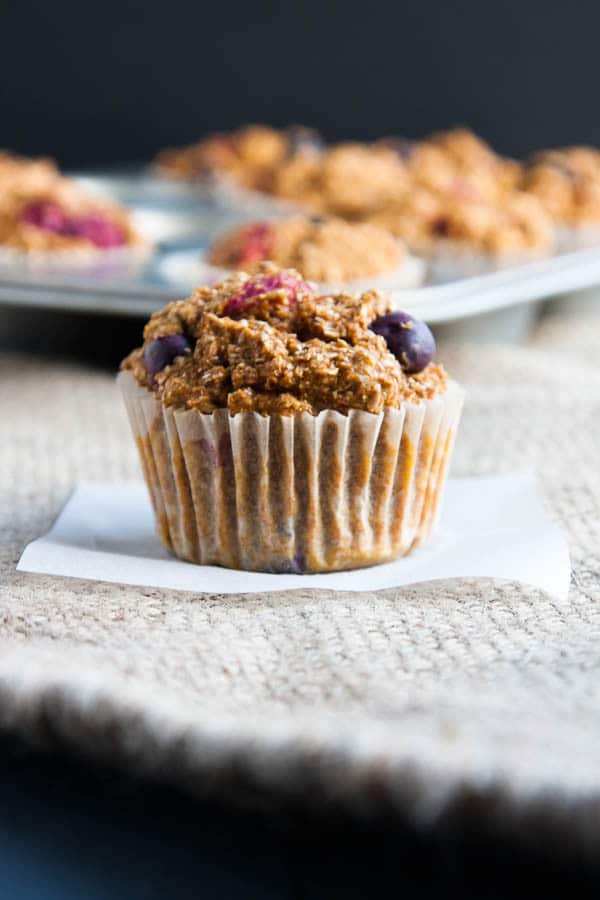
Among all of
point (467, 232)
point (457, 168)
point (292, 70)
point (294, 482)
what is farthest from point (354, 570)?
point (292, 70)

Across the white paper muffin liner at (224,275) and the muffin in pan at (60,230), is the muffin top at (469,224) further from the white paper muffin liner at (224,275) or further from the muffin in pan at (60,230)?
the muffin in pan at (60,230)

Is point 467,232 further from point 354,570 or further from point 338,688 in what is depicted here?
point 338,688

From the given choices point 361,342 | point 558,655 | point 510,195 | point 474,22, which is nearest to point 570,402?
point 361,342

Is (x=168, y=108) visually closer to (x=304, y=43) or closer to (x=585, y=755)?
(x=304, y=43)

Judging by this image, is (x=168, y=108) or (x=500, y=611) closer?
(x=500, y=611)

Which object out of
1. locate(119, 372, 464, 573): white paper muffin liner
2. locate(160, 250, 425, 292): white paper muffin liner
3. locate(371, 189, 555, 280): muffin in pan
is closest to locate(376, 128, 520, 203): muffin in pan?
locate(371, 189, 555, 280): muffin in pan

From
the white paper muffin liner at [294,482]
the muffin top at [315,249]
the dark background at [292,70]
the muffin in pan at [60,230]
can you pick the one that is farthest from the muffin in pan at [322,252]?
the dark background at [292,70]
